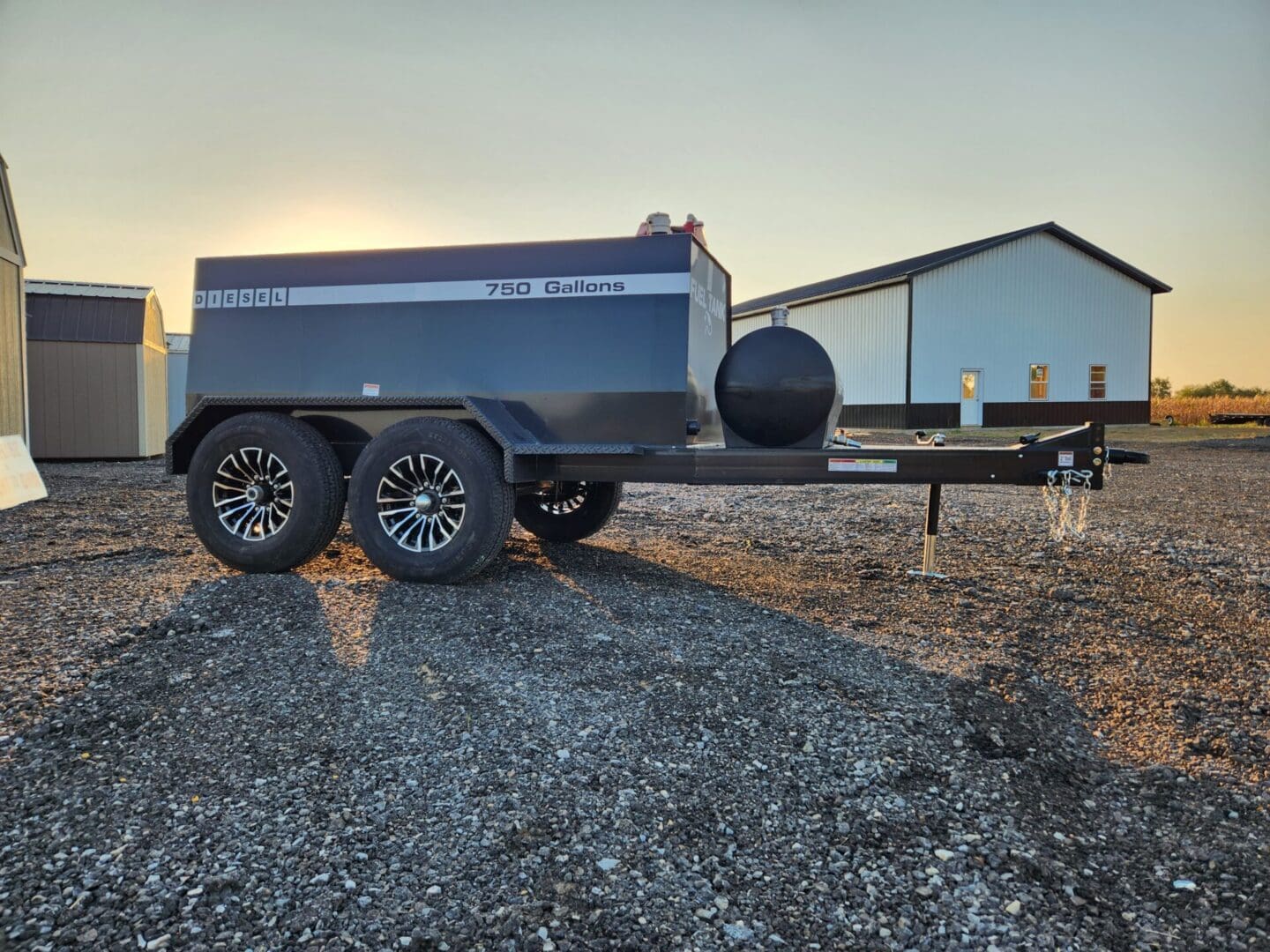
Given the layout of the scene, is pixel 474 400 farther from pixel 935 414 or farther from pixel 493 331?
pixel 935 414

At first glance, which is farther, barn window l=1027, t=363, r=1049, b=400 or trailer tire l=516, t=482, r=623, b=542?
barn window l=1027, t=363, r=1049, b=400

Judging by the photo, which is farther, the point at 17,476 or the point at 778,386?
the point at 17,476

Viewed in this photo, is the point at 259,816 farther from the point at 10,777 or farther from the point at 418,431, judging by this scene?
the point at 418,431

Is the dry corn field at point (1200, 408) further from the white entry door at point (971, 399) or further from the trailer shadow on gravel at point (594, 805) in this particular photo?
the trailer shadow on gravel at point (594, 805)

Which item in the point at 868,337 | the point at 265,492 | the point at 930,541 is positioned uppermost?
the point at 868,337

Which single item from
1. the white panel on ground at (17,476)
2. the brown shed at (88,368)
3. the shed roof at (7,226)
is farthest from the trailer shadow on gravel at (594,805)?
the brown shed at (88,368)

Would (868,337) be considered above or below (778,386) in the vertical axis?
above

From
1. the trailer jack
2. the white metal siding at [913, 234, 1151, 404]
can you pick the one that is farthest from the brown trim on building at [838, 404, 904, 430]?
the trailer jack

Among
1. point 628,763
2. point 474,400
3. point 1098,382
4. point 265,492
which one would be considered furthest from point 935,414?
point 628,763

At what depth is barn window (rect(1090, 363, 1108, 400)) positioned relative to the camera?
26281 mm

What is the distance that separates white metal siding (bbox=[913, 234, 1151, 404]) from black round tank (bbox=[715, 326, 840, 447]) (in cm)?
2164

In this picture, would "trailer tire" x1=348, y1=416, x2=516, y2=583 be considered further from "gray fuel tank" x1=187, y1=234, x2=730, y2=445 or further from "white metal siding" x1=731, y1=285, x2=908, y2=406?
"white metal siding" x1=731, y1=285, x2=908, y2=406

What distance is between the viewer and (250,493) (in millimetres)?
5523

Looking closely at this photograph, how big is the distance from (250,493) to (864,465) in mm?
4070
